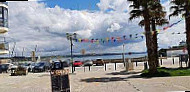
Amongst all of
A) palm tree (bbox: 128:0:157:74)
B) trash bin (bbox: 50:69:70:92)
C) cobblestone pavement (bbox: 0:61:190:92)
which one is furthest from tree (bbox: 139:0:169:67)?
trash bin (bbox: 50:69:70:92)

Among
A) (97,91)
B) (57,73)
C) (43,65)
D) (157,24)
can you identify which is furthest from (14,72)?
(57,73)

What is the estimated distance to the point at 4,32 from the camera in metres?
40.2

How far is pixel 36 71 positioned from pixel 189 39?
2316cm

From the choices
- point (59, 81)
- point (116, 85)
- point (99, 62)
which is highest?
point (59, 81)

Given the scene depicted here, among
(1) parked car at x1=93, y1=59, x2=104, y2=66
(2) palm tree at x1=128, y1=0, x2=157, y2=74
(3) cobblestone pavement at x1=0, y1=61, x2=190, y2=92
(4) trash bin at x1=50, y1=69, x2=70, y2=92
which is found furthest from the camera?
(1) parked car at x1=93, y1=59, x2=104, y2=66

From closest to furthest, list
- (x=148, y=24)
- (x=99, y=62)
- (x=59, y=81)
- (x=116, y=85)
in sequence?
(x=59, y=81), (x=116, y=85), (x=148, y=24), (x=99, y=62)

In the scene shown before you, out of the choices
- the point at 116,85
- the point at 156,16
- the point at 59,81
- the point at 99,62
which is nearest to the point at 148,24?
the point at 156,16

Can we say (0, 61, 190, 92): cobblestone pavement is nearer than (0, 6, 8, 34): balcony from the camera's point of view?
Yes

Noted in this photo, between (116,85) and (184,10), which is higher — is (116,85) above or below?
below

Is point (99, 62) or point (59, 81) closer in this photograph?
point (59, 81)

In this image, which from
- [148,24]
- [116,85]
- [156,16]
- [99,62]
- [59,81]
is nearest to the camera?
[59,81]

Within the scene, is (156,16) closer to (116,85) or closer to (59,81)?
(116,85)

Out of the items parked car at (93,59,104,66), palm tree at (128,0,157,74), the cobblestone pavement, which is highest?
palm tree at (128,0,157,74)

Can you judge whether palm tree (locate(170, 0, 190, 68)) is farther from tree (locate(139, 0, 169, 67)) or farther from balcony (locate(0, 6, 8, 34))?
balcony (locate(0, 6, 8, 34))
